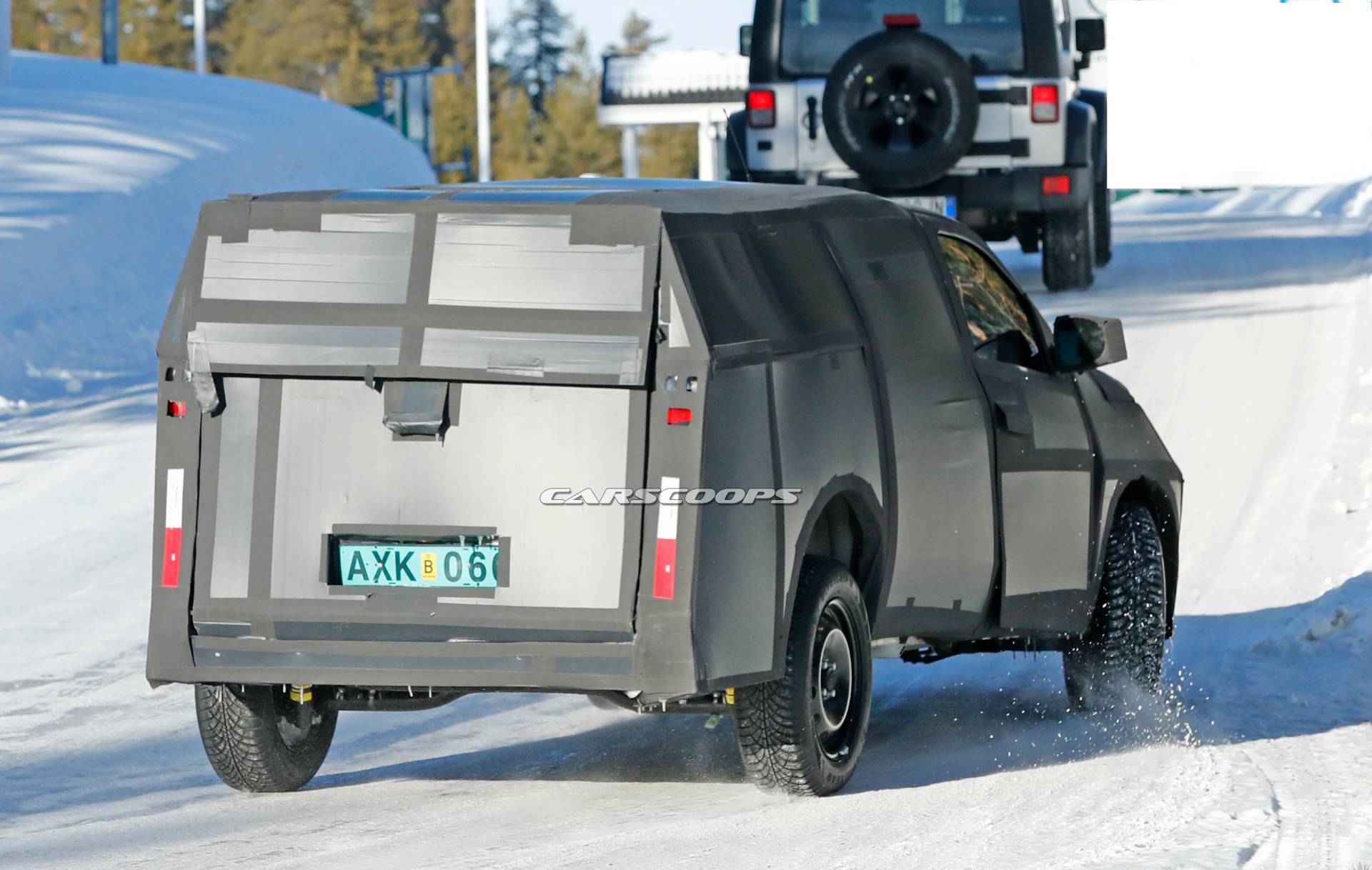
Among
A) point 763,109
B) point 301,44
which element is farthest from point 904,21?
point 301,44

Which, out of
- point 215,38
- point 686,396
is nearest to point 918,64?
point 686,396

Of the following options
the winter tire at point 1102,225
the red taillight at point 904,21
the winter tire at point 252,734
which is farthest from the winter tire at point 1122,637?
the winter tire at point 1102,225

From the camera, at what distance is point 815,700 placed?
6.10 metres

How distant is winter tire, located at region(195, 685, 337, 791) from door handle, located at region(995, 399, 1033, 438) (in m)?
2.22

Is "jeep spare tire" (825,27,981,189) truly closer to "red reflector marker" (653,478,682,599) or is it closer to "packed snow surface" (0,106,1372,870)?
"packed snow surface" (0,106,1372,870)

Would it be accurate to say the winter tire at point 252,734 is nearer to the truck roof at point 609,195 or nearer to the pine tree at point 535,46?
the truck roof at point 609,195

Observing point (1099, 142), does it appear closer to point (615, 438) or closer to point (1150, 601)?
point (1150, 601)

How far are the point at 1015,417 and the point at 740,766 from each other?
1.38m

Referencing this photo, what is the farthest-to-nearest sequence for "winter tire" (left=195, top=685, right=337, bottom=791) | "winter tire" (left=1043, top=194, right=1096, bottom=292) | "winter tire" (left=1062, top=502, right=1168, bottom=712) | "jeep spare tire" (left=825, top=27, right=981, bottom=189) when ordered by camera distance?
"winter tire" (left=1043, top=194, right=1096, bottom=292) < "jeep spare tire" (left=825, top=27, right=981, bottom=189) < "winter tire" (left=1062, top=502, right=1168, bottom=712) < "winter tire" (left=195, top=685, right=337, bottom=791)

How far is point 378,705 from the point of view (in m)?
6.38

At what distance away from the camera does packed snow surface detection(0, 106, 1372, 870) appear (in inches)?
222

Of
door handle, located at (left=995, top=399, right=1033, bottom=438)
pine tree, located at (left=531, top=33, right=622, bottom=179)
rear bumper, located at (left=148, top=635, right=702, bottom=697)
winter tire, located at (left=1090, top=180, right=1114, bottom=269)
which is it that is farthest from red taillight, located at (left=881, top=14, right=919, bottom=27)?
pine tree, located at (left=531, top=33, right=622, bottom=179)

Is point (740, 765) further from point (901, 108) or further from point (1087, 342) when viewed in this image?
point (901, 108)

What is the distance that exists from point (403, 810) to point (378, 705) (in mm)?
340
